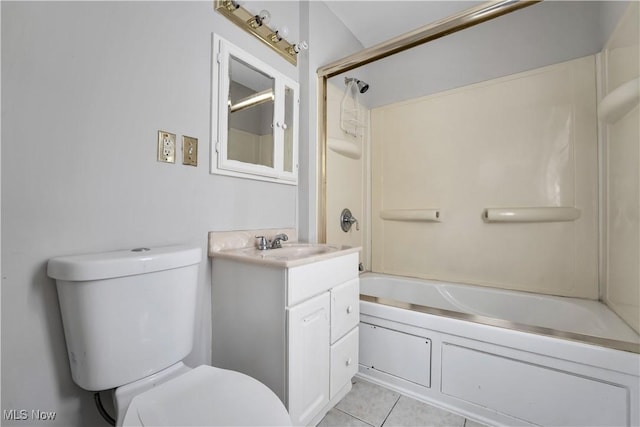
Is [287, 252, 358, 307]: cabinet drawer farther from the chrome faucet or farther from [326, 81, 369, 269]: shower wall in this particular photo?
[326, 81, 369, 269]: shower wall

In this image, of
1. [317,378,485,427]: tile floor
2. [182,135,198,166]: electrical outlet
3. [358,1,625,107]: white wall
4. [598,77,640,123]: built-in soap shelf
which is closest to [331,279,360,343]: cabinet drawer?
[317,378,485,427]: tile floor

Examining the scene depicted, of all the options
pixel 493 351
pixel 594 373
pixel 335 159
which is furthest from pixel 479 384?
pixel 335 159

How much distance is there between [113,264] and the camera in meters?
0.75

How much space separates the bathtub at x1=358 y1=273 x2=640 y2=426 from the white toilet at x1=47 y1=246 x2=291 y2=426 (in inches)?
34.7

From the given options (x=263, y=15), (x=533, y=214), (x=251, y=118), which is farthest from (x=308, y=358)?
(x=533, y=214)

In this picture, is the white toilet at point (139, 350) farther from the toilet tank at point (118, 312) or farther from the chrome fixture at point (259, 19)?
the chrome fixture at point (259, 19)

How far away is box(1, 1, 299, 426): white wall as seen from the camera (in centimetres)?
74

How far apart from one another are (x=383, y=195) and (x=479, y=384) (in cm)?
152

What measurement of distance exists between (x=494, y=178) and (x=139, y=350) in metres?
2.23

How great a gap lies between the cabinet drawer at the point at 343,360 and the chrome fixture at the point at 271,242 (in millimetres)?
570

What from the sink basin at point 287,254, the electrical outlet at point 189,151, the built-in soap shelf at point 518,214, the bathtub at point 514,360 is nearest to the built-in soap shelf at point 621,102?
the built-in soap shelf at point 518,214

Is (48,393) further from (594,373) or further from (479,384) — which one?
(594,373)

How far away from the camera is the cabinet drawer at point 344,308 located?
123 cm

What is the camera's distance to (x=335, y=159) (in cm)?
206
